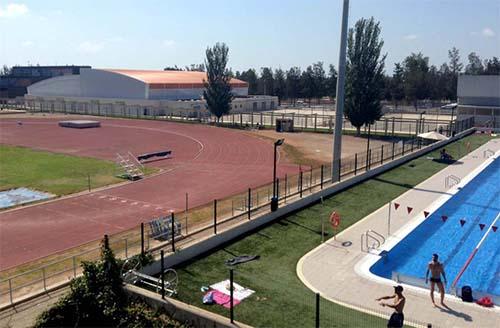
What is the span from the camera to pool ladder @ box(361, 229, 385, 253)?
808 inches

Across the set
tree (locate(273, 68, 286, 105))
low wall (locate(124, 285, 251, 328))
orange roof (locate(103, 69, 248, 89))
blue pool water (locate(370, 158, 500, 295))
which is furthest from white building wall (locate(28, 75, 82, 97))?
low wall (locate(124, 285, 251, 328))

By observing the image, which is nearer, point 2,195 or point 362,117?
point 2,195

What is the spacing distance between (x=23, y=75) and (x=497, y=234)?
157 metres

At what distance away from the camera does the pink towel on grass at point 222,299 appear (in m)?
14.9

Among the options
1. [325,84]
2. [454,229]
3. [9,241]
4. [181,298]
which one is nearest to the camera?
[181,298]

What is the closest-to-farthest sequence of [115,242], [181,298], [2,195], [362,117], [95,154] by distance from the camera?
[181,298] < [115,242] < [2,195] < [95,154] < [362,117]

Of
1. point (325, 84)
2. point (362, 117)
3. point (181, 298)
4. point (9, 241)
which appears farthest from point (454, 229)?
point (325, 84)

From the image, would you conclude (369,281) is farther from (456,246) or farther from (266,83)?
(266,83)

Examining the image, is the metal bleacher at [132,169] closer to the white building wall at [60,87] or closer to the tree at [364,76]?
the tree at [364,76]

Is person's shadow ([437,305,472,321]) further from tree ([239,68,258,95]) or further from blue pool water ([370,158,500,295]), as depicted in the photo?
tree ([239,68,258,95])

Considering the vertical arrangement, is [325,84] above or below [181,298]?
above

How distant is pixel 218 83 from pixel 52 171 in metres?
42.0

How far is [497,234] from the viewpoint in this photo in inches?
913

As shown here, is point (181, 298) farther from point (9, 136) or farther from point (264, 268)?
point (9, 136)
